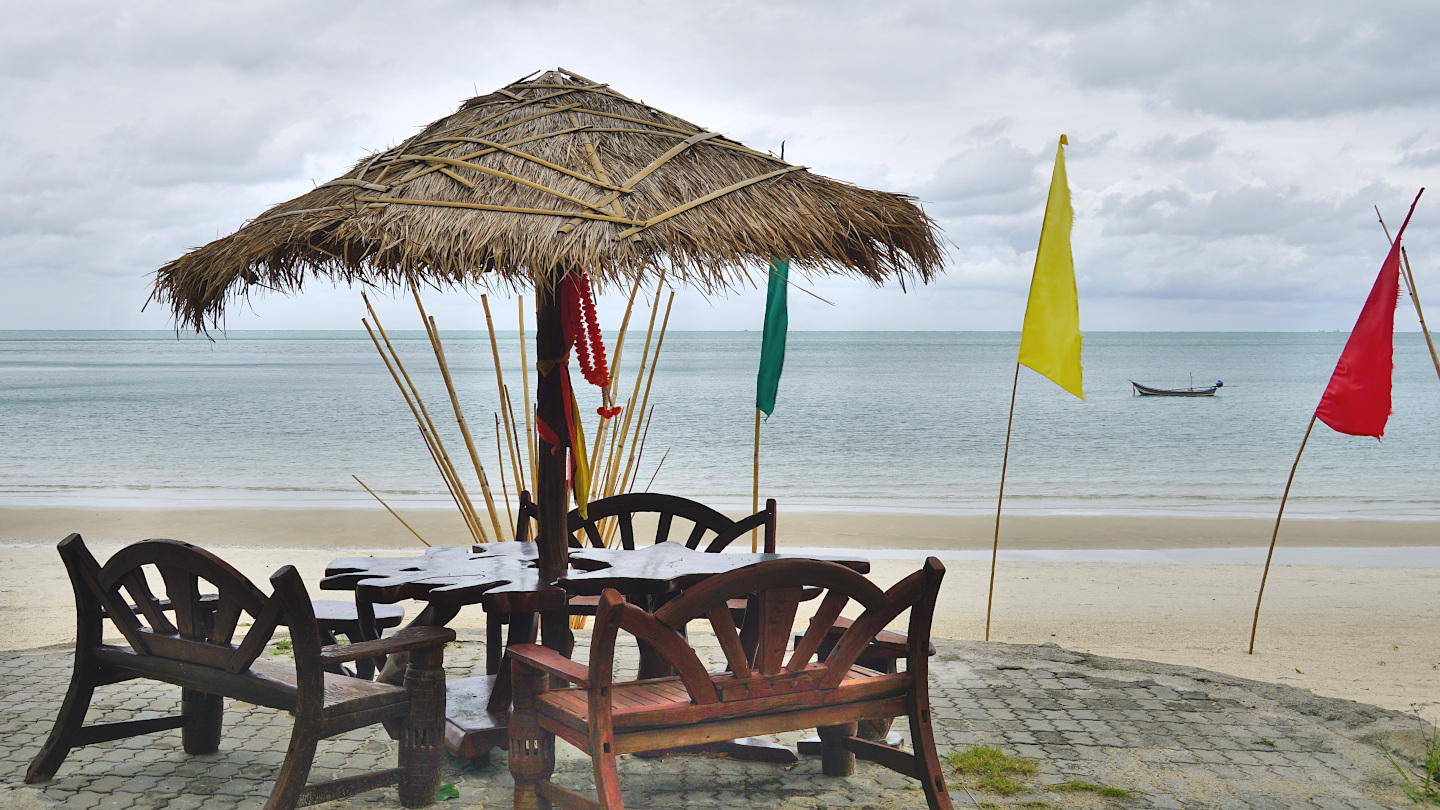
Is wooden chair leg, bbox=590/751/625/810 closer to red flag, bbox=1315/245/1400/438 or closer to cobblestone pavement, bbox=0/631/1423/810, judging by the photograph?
cobblestone pavement, bbox=0/631/1423/810

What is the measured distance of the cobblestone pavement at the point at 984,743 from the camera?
268cm

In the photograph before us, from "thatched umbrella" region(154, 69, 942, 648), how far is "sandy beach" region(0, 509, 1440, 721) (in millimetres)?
2709

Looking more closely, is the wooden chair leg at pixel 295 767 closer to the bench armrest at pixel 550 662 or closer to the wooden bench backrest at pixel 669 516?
the bench armrest at pixel 550 662

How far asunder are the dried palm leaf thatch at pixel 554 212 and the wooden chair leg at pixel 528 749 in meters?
1.02

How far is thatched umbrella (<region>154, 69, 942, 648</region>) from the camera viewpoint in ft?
8.53

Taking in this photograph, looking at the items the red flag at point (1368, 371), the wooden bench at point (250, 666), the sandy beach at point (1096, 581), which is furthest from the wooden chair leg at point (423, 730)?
the red flag at point (1368, 371)

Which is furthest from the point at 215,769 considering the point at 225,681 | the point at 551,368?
the point at 551,368

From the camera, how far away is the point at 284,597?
7.26 feet

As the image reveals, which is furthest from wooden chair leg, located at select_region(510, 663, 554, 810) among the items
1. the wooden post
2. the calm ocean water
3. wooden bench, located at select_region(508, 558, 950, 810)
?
the calm ocean water

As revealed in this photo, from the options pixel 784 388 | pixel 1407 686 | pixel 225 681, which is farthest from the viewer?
pixel 784 388

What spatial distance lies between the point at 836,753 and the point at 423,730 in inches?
43.7

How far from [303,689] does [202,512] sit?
9.07m

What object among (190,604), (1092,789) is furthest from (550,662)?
(1092,789)

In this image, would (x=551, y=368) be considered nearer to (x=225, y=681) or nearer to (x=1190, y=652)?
(x=225, y=681)
